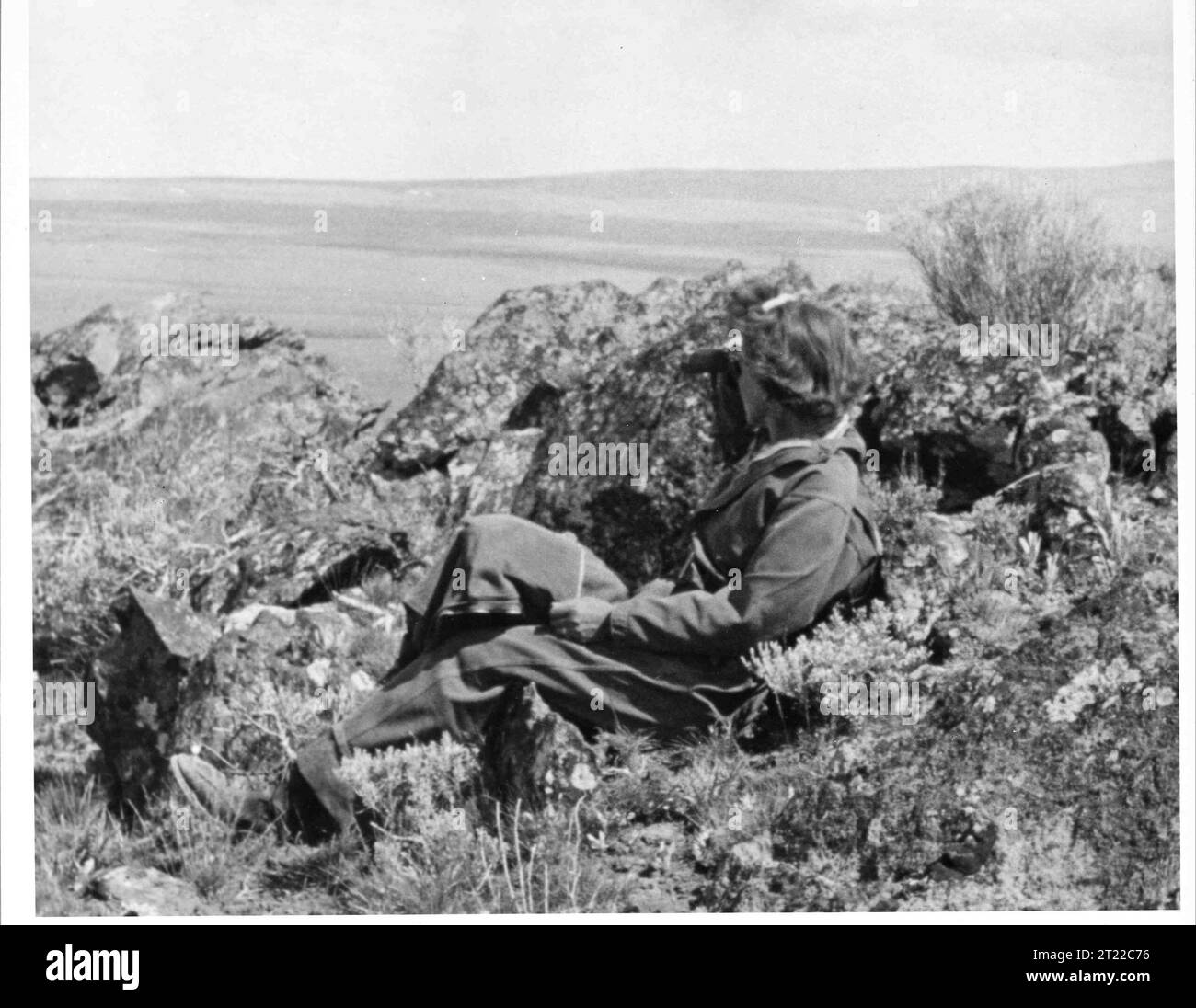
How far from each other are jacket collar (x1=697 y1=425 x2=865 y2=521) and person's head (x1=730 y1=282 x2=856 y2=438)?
54 mm

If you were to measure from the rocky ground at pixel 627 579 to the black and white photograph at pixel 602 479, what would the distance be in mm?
15

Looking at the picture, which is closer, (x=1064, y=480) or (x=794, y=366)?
(x=794, y=366)

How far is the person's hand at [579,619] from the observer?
21.6 ft

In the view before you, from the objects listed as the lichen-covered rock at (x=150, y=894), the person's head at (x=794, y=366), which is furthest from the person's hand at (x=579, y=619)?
the lichen-covered rock at (x=150, y=894)

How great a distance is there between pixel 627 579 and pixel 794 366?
0.92m

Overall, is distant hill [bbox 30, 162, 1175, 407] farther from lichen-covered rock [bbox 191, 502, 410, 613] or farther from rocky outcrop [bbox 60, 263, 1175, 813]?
lichen-covered rock [bbox 191, 502, 410, 613]

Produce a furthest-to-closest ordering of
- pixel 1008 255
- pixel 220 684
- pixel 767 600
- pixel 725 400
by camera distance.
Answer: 1. pixel 1008 255
2. pixel 725 400
3. pixel 220 684
4. pixel 767 600

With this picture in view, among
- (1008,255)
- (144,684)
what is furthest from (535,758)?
(1008,255)

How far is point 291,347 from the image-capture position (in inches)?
285

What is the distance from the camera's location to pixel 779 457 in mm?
6562

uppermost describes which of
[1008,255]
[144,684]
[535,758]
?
[1008,255]

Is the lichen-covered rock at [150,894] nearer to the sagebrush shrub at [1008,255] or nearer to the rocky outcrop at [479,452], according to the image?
the rocky outcrop at [479,452]

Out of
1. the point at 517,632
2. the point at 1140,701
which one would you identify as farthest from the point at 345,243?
the point at 1140,701

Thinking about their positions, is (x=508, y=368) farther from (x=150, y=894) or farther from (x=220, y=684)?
(x=150, y=894)
